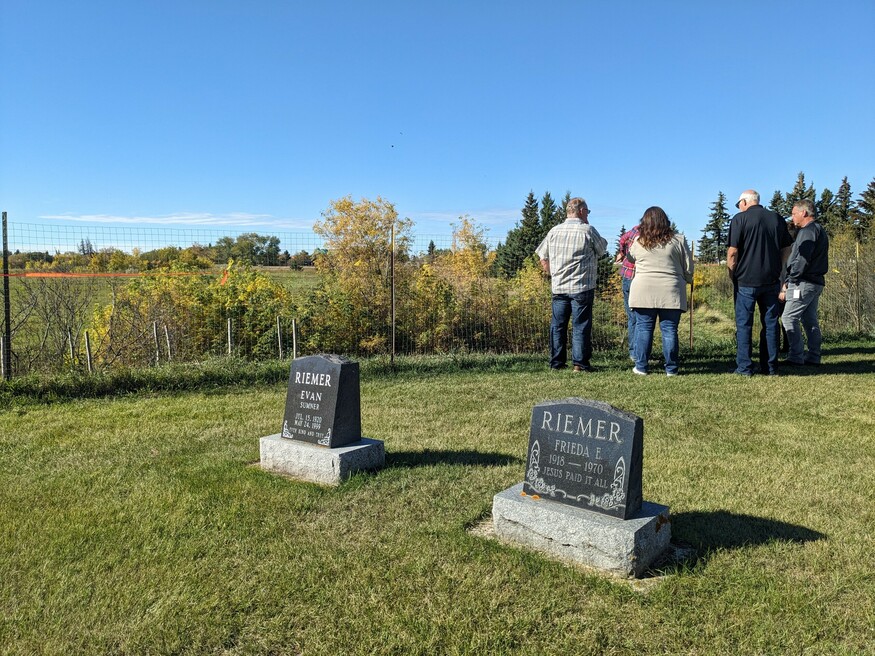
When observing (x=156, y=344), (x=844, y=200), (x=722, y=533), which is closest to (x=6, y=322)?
(x=156, y=344)

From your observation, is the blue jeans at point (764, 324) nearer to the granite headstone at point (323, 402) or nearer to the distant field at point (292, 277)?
the granite headstone at point (323, 402)

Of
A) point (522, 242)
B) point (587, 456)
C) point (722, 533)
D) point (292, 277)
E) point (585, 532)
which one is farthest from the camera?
point (522, 242)

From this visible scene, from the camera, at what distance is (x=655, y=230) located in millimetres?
7438

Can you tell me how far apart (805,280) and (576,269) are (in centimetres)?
283

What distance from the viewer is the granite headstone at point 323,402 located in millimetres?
4477

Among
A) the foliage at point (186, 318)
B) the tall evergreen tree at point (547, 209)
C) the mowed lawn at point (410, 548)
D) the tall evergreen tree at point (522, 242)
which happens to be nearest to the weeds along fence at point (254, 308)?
the foliage at point (186, 318)

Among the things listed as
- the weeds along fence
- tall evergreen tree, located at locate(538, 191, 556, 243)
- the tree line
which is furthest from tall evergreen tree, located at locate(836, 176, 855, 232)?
the weeds along fence

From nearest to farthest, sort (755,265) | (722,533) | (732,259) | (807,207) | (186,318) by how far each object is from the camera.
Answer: (722,533) → (755,265) → (732,259) → (807,207) → (186,318)

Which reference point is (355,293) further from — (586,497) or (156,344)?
(586,497)

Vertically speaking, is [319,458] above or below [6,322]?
below

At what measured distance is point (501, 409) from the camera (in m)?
6.32

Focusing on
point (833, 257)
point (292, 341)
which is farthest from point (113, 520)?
point (833, 257)

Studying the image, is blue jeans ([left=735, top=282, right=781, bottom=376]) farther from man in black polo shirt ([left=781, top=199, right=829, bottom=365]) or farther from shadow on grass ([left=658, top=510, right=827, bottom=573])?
shadow on grass ([left=658, top=510, right=827, bottom=573])

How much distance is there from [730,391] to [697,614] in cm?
462
